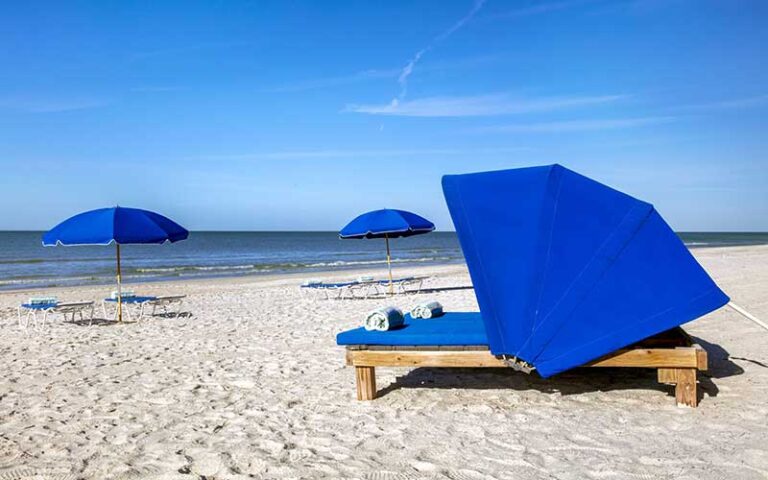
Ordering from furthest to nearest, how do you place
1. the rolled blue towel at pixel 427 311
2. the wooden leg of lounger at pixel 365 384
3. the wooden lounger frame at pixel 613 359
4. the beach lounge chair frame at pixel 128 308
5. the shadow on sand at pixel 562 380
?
the beach lounge chair frame at pixel 128 308
the rolled blue towel at pixel 427 311
the shadow on sand at pixel 562 380
the wooden leg of lounger at pixel 365 384
the wooden lounger frame at pixel 613 359

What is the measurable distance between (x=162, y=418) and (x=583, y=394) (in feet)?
11.6

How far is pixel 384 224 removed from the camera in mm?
13359

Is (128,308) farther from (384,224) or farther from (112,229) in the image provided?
(384,224)

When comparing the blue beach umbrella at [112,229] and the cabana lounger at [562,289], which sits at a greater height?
Answer: the blue beach umbrella at [112,229]

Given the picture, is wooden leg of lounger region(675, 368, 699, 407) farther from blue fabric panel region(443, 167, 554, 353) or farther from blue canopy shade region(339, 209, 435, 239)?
blue canopy shade region(339, 209, 435, 239)

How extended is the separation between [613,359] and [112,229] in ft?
26.5

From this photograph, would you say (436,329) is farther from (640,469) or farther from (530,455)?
(640,469)

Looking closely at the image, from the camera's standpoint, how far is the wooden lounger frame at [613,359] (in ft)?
15.9

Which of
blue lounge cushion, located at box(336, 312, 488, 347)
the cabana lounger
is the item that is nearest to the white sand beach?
the cabana lounger

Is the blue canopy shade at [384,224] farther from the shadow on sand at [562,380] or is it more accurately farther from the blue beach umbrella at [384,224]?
the shadow on sand at [562,380]

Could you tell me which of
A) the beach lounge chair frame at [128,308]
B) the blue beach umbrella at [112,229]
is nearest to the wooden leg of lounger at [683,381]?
the blue beach umbrella at [112,229]

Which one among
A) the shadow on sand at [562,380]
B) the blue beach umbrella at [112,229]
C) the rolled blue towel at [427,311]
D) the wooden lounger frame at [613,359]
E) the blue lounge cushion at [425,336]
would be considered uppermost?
the blue beach umbrella at [112,229]

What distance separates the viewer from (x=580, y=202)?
530 cm

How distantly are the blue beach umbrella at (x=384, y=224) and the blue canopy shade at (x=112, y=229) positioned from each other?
3.89m
